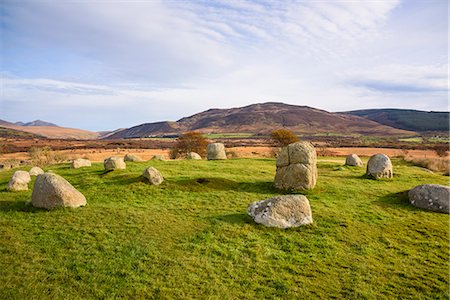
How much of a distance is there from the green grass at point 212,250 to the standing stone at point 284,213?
0.47 m

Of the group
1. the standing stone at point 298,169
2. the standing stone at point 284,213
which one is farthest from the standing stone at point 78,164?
the standing stone at point 284,213

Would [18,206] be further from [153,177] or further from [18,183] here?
[153,177]

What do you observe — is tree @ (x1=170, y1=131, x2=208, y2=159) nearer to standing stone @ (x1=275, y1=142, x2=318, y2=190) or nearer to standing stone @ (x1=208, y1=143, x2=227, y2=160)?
standing stone @ (x1=208, y1=143, x2=227, y2=160)

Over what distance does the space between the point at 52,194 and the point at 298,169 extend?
17.3 m

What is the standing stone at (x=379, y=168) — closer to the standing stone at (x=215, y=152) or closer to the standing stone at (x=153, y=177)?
the standing stone at (x=153, y=177)

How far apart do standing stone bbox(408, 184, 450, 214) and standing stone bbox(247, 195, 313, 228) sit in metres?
9.34

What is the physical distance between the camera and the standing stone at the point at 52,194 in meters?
18.0

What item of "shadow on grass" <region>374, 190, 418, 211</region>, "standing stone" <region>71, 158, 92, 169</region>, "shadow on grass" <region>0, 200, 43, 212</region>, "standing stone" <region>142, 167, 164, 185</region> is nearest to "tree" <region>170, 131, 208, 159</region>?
"standing stone" <region>71, 158, 92, 169</region>

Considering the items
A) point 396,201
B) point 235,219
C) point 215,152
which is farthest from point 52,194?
point 215,152

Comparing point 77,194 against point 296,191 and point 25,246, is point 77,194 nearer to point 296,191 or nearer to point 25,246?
point 25,246

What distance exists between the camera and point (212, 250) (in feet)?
45.2

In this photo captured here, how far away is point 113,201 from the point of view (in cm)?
2064

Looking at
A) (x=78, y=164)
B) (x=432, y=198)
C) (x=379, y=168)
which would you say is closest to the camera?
(x=432, y=198)

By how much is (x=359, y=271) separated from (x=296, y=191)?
11.1m
